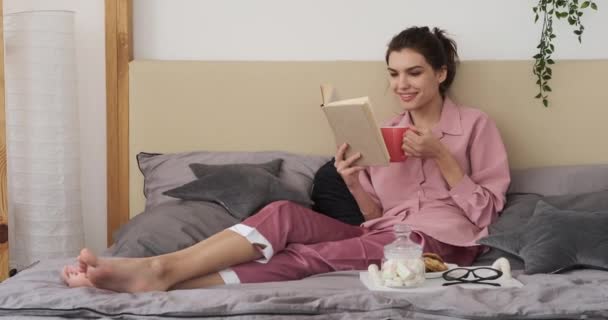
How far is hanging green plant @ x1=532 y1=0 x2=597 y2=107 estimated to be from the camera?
3.07 m

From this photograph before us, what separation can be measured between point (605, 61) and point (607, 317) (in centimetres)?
155

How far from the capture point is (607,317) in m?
1.81

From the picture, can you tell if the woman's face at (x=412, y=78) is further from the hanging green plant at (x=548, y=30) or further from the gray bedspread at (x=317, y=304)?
the gray bedspread at (x=317, y=304)

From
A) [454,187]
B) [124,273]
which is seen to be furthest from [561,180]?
[124,273]

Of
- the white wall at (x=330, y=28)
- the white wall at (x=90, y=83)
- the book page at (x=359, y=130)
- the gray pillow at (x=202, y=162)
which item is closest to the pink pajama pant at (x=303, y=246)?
the book page at (x=359, y=130)

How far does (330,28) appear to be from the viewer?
10.8 feet

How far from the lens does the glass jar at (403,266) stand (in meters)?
2.15

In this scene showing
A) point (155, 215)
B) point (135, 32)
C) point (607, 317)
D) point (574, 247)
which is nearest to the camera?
point (607, 317)

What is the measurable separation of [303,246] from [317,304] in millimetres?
580

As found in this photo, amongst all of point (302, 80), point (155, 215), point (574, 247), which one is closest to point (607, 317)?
point (574, 247)

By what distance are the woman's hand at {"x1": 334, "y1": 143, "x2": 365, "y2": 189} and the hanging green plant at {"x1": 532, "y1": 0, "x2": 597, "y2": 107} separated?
2.73 feet

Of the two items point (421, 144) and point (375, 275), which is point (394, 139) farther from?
point (375, 275)

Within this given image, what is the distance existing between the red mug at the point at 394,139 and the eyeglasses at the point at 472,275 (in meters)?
0.52

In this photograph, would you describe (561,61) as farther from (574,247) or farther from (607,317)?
(607,317)
